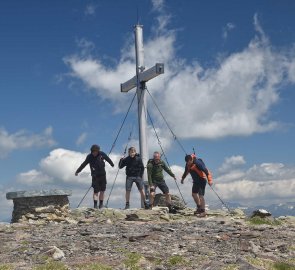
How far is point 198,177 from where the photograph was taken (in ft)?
64.3

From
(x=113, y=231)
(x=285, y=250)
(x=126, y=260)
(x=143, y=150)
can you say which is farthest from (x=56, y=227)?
(x=143, y=150)

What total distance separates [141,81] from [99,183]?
743 cm

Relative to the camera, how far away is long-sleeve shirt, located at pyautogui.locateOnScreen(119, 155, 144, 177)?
21.1m

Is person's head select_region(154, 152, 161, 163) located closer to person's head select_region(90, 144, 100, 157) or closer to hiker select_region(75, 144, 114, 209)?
hiker select_region(75, 144, 114, 209)

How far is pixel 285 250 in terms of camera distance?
1224cm

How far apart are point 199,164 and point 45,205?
20.5 ft

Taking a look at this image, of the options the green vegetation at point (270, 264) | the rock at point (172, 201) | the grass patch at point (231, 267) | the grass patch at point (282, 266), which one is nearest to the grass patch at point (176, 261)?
the grass patch at point (231, 267)

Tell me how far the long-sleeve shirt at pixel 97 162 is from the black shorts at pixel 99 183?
0.49ft

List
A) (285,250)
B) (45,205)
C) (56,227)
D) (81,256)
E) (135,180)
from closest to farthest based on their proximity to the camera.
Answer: (81,256), (285,250), (56,227), (45,205), (135,180)

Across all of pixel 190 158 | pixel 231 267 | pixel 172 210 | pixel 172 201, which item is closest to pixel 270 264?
pixel 231 267

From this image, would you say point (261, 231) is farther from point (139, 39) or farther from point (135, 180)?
point (139, 39)

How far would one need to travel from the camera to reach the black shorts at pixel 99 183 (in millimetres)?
20709

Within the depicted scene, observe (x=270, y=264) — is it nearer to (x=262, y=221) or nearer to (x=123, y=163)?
(x=262, y=221)

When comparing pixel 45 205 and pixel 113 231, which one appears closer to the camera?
pixel 113 231
